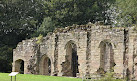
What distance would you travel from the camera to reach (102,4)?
41125mm

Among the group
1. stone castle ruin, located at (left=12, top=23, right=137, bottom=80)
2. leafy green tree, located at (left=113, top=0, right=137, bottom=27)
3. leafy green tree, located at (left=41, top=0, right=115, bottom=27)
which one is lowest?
stone castle ruin, located at (left=12, top=23, right=137, bottom=80)

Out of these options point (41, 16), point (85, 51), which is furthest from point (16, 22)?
point (85, 51)

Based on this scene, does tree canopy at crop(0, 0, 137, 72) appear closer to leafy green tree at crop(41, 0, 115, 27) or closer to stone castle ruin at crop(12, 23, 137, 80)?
leafy green tree at crop(41, 0, 115, 27)

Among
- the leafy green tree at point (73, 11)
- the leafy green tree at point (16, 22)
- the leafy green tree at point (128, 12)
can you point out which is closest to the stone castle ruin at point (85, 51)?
the leafy green tree at point (128, 12)

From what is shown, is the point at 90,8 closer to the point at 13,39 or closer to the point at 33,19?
the point at 33,19

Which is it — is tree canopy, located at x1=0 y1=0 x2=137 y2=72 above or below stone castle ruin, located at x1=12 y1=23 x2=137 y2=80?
above

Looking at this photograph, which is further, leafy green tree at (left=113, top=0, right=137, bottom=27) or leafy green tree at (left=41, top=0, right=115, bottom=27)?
leafy green tree at (left=41, top=0, right=115, bottom=27)

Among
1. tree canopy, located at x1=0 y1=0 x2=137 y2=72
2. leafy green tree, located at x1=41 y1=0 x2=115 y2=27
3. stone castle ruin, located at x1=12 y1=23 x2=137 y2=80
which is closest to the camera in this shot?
stone castle ruin, located at x1=12 y1=23 x2=137 y2=80

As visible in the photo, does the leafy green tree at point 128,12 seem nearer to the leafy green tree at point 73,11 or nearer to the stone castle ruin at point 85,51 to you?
the stone castle ruin at point 85,51

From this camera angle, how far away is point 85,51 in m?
22.3

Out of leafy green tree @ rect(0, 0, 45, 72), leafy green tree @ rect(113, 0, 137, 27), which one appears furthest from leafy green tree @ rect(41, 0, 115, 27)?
leafy green tree @ rect(113, 0, 137, 27)

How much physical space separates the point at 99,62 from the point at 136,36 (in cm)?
363

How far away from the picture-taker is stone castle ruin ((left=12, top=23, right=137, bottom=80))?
20.2 m

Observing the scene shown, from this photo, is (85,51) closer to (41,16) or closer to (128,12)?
(128,12)
